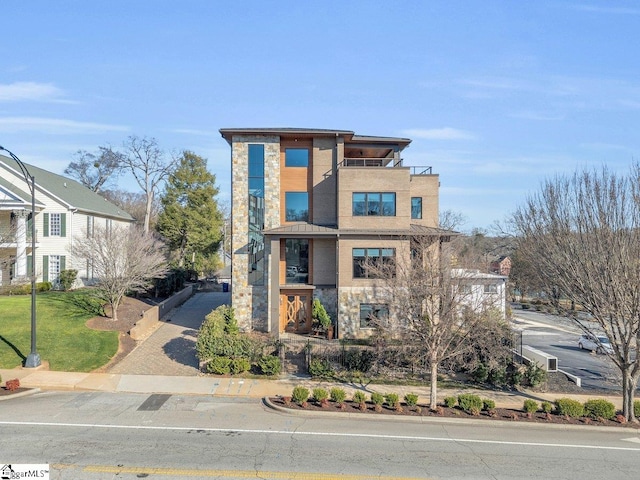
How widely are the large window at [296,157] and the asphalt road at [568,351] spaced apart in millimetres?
14676

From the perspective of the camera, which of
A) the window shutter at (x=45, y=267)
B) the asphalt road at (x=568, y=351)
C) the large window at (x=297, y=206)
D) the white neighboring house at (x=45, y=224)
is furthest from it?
the window shutter at (x=45, y=267)

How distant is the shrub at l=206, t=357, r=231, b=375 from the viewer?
18500 millimetres

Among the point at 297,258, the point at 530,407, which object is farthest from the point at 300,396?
the point at 297,258

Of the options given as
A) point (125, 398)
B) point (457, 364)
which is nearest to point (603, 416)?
point (457, 364)

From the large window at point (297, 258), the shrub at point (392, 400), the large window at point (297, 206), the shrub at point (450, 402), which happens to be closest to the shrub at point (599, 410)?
the shrub at point (450, 402)

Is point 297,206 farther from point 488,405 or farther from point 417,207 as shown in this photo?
point 488,405

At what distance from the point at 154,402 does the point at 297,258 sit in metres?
12.2

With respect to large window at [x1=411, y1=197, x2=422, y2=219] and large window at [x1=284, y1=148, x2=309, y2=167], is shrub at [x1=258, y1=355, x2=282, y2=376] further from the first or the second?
large window at [x1=411, y1=197, x2=422, y2=219]

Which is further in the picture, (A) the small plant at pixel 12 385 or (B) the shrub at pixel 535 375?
(B) the shrub at pixel 535 375

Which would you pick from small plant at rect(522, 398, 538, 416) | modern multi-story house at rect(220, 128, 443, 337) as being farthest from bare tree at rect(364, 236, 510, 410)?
modern multi-story house at rect(220, 128, 443, 337)

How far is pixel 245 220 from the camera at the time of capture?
82.0 feet

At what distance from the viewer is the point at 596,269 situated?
14047 mm

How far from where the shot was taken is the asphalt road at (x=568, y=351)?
63.3 feet

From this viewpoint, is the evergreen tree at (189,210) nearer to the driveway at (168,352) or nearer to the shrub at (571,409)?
the driveway at (168,352)
